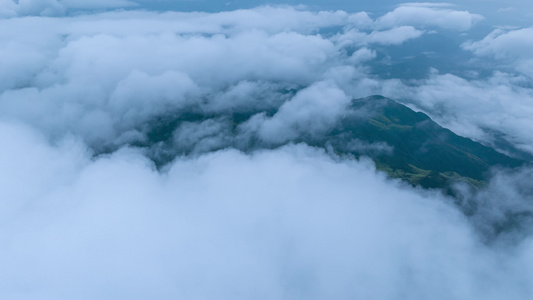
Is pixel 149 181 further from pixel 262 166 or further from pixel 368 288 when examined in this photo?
pixel 368 288

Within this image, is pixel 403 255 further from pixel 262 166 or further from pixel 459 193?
pixel 459 193

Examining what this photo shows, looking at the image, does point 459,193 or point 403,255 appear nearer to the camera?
point 403,255

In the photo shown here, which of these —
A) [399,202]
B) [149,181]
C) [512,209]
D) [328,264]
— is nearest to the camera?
[328,264]

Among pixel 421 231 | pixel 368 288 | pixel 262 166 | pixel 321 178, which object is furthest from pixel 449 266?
pixel 262 166

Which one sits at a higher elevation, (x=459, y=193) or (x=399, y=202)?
(x=399, y=202)

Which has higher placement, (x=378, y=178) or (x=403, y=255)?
(x=403, y=255)

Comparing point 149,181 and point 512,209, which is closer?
point 149,181

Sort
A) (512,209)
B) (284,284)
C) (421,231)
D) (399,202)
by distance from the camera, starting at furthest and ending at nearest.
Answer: (512,209), (399,202), (421,231), (284,284)

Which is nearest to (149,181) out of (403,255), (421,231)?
(403,255)

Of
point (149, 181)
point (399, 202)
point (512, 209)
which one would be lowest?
point (512, 209)
